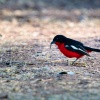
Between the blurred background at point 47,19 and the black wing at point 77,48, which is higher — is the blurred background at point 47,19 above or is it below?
above

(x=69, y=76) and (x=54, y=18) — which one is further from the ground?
(x=54, y=18)

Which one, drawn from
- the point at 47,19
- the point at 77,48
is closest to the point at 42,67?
the point at 77,48

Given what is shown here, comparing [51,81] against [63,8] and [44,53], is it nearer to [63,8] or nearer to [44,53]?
[44,53]

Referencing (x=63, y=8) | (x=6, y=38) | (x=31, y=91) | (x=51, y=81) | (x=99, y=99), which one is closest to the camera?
(x=99, y=99)

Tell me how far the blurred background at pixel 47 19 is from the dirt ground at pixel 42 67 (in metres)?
0.03

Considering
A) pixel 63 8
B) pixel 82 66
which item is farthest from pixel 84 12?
pixel 82 66

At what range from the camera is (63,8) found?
24.9m

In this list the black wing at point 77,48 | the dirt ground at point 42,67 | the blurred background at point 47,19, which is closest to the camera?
the dirt ground at point 42,67

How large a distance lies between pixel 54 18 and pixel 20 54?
1035 cm

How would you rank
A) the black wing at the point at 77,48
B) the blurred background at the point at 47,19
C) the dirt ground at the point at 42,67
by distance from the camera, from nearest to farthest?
the dirt ground at the point at 42,67 → the black wing at the point at 77,48 → the blurred background at the point at 47,19

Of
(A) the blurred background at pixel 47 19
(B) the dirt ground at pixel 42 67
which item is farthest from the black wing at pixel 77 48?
(A) the blurred background at pixel 47 19

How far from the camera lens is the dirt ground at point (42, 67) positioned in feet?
20.5

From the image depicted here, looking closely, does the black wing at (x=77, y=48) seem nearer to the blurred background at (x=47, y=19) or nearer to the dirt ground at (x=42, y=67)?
the dirt ground at (x=42, y=67)

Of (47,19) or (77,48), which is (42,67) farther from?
(47,19)
